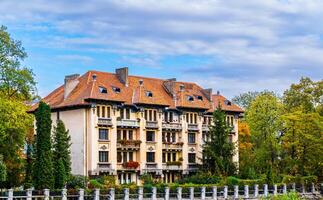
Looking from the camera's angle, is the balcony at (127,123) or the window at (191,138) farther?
the window at (191,138)

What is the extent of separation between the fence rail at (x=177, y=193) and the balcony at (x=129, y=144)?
1340 cm

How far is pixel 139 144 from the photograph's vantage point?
237 feet

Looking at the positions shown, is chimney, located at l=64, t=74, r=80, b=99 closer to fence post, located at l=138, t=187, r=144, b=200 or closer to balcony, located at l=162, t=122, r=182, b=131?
balcony, located at l=162, t=122, r=182, b=131

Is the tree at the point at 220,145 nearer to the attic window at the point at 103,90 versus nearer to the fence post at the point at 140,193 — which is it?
the attic window at the point at 103,90

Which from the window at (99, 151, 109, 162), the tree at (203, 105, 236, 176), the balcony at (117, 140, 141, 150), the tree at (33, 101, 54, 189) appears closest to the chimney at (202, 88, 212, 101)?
the tree at (203, 105, 236, 176)

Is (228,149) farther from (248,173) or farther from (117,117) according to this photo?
(117,117)

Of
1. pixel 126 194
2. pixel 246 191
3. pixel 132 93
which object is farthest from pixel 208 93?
pixel 126 194

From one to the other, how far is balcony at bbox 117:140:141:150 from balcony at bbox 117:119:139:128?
155cm

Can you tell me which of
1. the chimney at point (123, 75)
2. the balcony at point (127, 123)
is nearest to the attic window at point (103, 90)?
the balcony at point (127, 123)

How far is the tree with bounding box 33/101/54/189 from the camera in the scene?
50031 millimetres

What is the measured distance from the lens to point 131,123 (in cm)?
7144

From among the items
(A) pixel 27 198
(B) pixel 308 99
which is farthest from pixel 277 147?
(A) pixel 27 198

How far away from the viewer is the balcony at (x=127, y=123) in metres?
70.3

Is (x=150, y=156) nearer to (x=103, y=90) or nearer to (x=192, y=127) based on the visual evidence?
(x=192, y=127)
